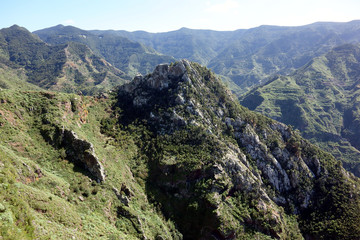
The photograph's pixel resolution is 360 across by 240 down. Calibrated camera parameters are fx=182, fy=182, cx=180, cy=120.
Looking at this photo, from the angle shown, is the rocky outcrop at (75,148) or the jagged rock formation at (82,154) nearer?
Result: the rocky outcrop at (75,148)

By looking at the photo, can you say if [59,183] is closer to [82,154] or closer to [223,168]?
[82,154]

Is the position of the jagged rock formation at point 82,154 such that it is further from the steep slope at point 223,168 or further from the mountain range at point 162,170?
the steep slope at point 223,168

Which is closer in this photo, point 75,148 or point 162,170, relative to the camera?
point 75,148

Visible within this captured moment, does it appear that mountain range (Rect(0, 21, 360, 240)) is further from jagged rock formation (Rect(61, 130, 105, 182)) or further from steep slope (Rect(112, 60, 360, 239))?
steep slope (Rect(112, 60, 360, 239))

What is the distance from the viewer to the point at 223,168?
233 feet

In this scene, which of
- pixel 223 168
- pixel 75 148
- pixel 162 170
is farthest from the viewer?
pixel 223 168

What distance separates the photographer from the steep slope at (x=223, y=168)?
203 feet

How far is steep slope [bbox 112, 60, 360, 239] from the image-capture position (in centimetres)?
6184

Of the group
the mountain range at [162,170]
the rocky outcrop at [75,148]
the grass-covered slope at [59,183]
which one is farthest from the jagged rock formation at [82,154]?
the grass-covered slope at [59,183]

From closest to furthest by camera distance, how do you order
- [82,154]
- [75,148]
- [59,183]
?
[59,183] → [82,154] → [75,148]

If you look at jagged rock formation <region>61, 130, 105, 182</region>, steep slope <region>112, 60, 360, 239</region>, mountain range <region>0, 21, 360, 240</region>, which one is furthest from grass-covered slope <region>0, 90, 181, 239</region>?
steep slope <region>112, 60, 360, 239</region>

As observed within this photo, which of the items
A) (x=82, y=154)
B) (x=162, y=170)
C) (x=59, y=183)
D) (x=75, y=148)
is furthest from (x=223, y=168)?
(x=59, y=183)

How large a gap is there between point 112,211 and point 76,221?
13019 millimetres

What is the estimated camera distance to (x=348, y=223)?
70875 mm
